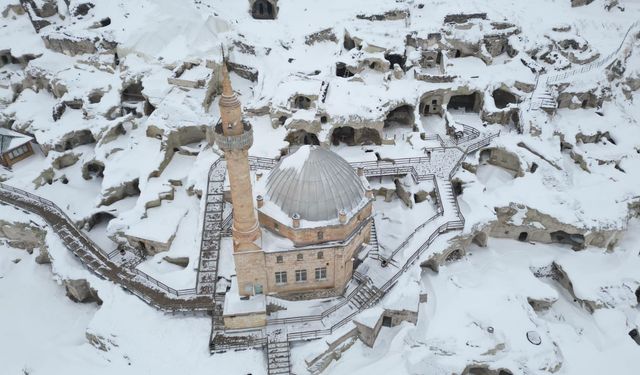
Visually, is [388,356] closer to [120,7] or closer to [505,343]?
[505,343]

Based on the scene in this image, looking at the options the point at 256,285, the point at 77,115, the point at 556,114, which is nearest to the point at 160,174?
the point at 77,115

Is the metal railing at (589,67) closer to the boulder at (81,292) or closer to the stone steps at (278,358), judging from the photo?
the stone steps at (278,358)

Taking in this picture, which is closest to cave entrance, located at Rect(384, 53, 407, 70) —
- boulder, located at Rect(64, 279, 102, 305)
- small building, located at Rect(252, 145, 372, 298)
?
small building, located at Rect(252, 145, 372, 298)

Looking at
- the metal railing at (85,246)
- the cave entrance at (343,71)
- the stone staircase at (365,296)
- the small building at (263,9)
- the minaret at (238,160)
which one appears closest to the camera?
the minaret at (238,160)

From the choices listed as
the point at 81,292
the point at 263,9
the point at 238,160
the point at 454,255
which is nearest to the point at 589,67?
the point at 454,255

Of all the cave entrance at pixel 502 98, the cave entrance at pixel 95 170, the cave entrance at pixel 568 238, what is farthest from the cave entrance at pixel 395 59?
the cave entrance at pixel 95 170

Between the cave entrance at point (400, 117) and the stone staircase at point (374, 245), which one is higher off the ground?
the cave entrance at point (400, 117)
